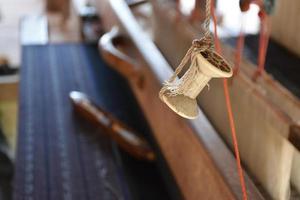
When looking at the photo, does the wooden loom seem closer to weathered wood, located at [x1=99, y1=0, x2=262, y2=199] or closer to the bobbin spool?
weathered wood, located at [x1=99, y1=0, x2=262, y2=199]

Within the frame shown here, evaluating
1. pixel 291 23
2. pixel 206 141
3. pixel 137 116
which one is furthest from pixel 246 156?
pixel 137 116

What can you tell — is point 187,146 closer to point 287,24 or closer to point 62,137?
point 287,24

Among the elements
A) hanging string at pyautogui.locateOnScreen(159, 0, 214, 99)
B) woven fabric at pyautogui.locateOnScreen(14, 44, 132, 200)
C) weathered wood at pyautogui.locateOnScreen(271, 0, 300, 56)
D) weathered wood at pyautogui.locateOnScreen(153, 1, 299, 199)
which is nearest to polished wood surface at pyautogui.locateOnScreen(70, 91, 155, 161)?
woven fabric at pyautogui.locateOnScreen(14, 44, 132, 200)

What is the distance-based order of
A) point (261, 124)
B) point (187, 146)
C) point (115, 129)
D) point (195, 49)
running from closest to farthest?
point (195, 49) → point (261, 124) → point (187, 146) → point (115, 129)

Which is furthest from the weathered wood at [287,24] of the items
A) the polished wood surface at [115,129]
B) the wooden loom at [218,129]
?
the polished wood surface at [115,129]

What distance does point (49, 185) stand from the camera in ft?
3.46

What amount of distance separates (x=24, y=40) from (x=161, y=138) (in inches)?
49.4

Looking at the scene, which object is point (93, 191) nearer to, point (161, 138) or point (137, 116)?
point (161, 138)

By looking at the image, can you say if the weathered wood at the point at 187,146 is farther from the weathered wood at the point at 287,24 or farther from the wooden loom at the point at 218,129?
the weathered wood at the point at 287,24

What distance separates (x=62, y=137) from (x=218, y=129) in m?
0.52

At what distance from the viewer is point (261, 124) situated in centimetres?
75

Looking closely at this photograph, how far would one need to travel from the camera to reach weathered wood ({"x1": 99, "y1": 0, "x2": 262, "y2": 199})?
0.72m

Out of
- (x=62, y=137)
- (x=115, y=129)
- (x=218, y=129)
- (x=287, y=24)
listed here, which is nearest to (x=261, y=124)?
(x=218, y=129)

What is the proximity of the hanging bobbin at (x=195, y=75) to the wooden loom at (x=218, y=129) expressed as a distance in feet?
0.63
